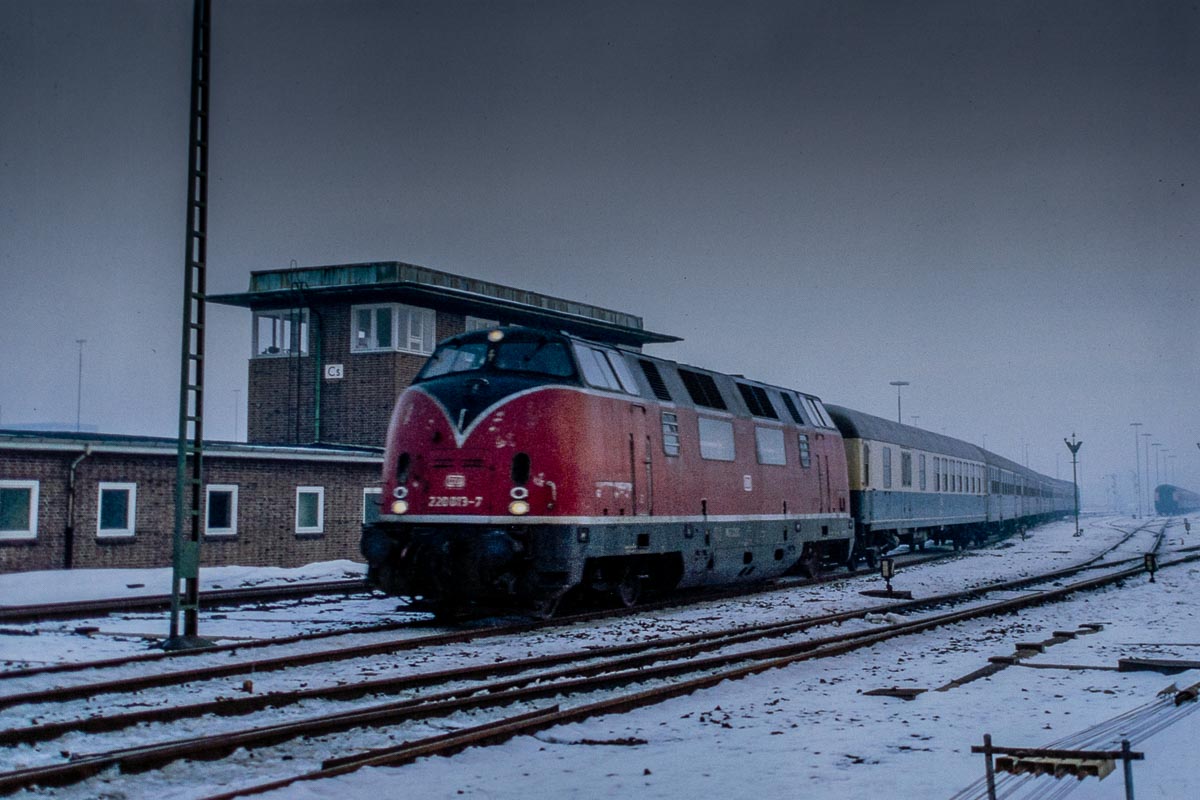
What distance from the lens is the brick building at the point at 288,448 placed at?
20.8 metres

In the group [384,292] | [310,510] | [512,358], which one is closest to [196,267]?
[512,358]

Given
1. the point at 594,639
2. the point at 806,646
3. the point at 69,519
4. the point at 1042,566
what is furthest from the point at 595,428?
the point at 1042,566

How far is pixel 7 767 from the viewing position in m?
7.16

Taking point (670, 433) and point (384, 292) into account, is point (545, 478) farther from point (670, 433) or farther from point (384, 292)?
point (384, 292)

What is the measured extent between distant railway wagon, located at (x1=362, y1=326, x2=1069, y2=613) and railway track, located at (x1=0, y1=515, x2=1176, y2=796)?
216 centimetres

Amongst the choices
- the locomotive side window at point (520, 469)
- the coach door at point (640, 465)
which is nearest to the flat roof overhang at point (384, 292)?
the coach door at point (640, 465)

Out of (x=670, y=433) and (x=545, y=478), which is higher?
(x=670, y=433)

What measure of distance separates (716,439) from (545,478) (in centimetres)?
507

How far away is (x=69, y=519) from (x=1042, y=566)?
78.9 ft

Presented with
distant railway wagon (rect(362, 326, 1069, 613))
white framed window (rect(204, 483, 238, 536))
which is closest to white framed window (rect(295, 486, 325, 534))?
white framed window (rect(204, 483, 238, 536))

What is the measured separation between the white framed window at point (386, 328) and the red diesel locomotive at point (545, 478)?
1755cm

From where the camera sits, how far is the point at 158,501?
22594mm

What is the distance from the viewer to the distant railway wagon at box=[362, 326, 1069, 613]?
14070 millimetres

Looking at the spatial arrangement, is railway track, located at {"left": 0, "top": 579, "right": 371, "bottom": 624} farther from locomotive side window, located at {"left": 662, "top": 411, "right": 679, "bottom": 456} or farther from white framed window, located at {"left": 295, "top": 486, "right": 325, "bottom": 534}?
locomotive side window, located at {"left": 662, "top": 411, "right": 679, "bottom": 456}
